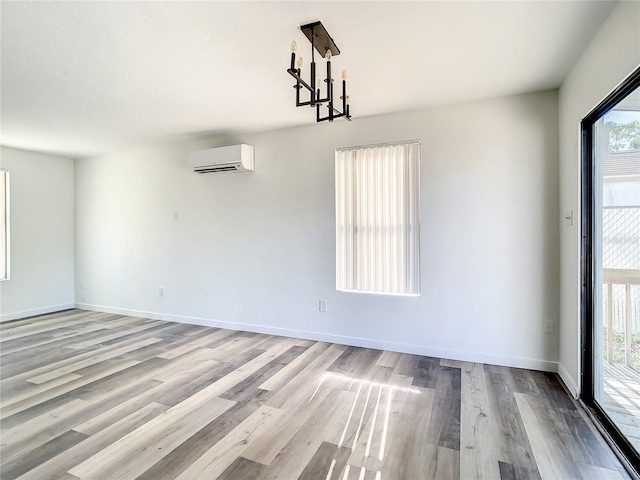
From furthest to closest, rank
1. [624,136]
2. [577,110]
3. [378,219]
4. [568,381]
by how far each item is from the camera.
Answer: [378,219] → [568,381] → [577,110] → [624,136]

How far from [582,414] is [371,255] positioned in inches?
83.2

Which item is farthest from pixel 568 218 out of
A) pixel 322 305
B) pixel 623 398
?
pixel 322 305

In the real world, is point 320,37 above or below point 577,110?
above

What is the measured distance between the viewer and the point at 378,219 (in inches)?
136

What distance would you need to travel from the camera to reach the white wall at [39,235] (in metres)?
4.68

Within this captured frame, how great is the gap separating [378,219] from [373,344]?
1.40m

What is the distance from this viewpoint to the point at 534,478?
159 cm

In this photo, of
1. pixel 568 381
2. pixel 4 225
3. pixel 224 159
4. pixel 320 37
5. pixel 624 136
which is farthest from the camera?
pixel 4 225

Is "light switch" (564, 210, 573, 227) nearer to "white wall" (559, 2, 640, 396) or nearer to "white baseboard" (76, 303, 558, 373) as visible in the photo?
"white wall" (559, 2, 640, 396)

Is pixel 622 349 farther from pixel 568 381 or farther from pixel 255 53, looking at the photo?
pixel 255 53

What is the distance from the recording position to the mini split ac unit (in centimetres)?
388

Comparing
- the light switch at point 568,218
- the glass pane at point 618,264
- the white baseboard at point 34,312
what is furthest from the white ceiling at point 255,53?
the white baseboard at point 34,312

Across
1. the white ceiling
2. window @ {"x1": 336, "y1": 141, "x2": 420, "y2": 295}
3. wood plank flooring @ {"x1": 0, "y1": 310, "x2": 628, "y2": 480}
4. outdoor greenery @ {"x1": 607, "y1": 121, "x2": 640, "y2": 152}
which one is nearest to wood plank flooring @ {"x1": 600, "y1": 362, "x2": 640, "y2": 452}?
wood plank flooring @ {"x1": 0, "y1": 310, "x2": 628, "y2": 480}

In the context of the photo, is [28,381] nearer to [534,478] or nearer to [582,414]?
[534,478]
